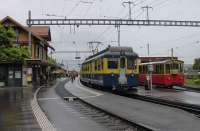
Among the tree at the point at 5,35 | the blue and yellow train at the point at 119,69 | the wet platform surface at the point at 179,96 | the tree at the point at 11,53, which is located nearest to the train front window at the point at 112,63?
the blue and yellow train at the point at 119,69

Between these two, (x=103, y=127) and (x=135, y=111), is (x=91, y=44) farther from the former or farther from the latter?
(x=103, y=127)

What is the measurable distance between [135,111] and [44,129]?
19.5ft

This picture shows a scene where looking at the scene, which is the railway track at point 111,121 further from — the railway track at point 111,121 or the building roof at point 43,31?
the building roof at point 43,31

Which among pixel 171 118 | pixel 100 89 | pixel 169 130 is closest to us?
pixel 169 130

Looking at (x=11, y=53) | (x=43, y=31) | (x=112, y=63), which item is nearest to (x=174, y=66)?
(x=112, y=63)

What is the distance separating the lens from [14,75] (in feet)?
155

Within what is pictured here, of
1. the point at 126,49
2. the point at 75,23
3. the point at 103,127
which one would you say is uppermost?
the point at 75,23

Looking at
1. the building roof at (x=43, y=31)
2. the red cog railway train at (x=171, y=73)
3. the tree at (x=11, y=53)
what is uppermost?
the building roof at (x=43, y=31)

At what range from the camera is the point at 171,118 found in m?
15.7

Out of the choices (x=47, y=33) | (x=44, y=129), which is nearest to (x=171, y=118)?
(x=44, y=129)

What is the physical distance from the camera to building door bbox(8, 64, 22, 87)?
47.0 m

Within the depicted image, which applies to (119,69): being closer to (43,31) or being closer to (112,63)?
(112,63)

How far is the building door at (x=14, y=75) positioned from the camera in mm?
47031

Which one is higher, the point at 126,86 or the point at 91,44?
the point at 91,44
